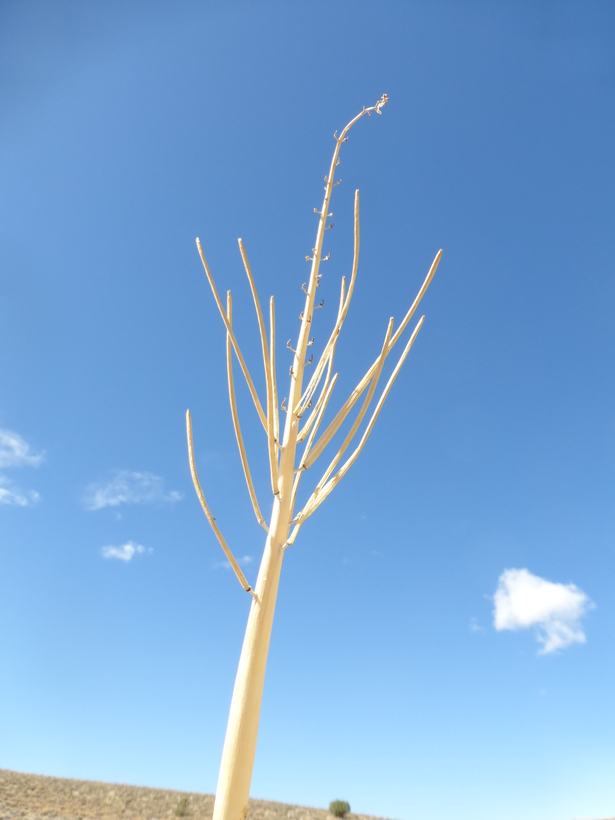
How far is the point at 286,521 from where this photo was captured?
228 cm

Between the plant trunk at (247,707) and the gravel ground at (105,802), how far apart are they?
1876 centimetres

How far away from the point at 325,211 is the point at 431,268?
0.85 m

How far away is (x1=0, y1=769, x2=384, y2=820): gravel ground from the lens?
1614 centimetres

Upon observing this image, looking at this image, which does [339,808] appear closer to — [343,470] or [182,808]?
[182,808]

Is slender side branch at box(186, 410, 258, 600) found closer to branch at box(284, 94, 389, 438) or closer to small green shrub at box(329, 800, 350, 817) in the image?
branch at box(284, 94, 389, 438)

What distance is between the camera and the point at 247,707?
1777 mm

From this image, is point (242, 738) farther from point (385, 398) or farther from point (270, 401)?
point (385, 398)

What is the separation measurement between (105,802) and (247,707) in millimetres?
21188

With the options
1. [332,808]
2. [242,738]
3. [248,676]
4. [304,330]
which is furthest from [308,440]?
[332,808]

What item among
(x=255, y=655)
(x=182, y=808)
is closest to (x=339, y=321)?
(x=255, y=655)

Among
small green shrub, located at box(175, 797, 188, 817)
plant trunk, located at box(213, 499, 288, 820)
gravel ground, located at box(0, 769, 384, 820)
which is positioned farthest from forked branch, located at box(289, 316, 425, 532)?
small green shrub, located at box(175, 797, 188, 817)

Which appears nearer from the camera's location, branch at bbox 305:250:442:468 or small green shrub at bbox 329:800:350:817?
branch at bbox 305:250:442:468

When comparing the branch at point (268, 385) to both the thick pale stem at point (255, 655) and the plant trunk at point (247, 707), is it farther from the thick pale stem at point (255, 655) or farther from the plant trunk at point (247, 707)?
the plant trunk at point (247, 707)

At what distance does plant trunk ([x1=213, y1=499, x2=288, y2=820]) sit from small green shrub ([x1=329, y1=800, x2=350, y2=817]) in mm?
20334
